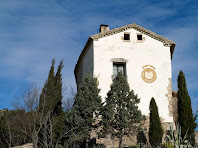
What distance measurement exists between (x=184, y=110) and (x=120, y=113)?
5.01 m

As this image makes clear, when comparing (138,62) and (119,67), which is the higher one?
(138,62)

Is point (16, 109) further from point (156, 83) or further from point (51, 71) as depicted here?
point (156, 83)

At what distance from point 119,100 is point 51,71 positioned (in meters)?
6.96

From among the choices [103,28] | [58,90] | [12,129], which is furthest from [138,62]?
[12,129]

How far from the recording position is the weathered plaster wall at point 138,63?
20.2 meters

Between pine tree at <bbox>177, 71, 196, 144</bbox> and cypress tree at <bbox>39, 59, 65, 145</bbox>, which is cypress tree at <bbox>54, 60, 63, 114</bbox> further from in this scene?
pine tree at <bbox>177, 71, 196, 144</bbox>

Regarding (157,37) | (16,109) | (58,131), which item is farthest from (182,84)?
(16,109)

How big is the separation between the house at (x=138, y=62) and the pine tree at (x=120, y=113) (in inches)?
104

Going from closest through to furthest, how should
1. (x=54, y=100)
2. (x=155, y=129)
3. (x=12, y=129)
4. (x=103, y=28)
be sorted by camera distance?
(x=155, y=129) → (x=12, y=129) → (x=54, y=100) → (x=103, y=28)

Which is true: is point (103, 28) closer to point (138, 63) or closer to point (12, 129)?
point (138, 63)

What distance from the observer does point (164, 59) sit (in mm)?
21391

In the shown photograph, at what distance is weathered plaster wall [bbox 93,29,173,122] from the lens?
66.1ft

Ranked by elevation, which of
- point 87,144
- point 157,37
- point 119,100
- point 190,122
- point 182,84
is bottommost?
point 87,144

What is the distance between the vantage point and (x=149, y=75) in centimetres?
2073
